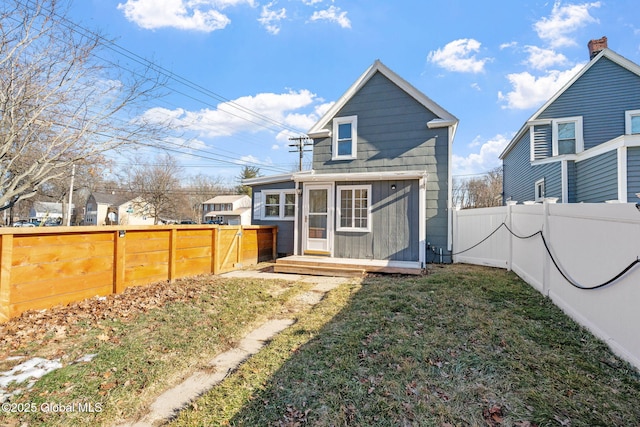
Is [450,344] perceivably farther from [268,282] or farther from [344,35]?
[344,35]

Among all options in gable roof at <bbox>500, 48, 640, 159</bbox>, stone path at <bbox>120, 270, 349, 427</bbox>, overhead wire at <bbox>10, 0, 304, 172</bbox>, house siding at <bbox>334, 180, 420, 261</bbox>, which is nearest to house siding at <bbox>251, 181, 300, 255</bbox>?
house siding at <bbox>334, 180, 420, 261</bbox>

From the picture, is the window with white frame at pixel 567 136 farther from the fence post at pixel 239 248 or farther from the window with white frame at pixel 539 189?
the fence post at pixel 239 248

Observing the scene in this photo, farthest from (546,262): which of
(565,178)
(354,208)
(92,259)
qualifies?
(565,178)

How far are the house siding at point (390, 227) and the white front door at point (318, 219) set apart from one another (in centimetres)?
65

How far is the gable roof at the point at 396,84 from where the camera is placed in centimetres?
948

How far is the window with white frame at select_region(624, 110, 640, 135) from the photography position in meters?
11.3

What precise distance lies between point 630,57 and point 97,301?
18.6 metres

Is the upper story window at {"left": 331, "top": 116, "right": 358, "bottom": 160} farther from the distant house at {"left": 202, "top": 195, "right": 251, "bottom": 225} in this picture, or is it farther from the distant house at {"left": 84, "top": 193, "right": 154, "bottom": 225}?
the distant house at {"left": 84, "top": 193, "right": 154, "bottom": 225}

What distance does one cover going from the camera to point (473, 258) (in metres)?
9.22

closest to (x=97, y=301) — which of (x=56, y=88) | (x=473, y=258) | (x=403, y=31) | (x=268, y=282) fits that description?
(x=268, y=282)

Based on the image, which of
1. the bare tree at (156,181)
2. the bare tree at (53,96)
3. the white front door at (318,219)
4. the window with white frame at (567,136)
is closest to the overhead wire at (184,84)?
the bare tree at (53,96)

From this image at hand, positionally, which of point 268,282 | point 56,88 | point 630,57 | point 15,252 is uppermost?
point 630,57

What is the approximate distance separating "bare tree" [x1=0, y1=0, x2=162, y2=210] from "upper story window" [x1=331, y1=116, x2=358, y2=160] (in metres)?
5.81

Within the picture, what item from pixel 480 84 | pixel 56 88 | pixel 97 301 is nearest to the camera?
pixel 97 301
